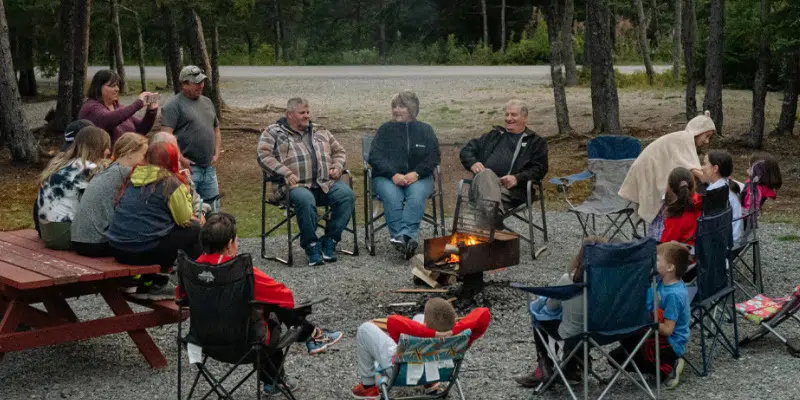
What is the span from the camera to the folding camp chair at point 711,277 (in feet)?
17.0

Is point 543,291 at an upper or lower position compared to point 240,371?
upper

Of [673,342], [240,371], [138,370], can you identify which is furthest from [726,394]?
[138,370]

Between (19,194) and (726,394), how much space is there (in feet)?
28.0

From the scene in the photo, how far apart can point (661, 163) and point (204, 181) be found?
10.9 feet

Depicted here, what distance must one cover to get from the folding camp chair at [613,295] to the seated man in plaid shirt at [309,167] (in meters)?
3.43

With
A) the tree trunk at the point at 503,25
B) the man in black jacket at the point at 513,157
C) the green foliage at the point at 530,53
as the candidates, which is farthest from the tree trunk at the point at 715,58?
the tree trunk at the point at 503,25

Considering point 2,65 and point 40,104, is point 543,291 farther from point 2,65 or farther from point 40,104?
point 40,104

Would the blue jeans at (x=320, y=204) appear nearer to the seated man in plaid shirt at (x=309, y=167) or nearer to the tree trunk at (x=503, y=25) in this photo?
the seated man in plaid shirt at (x=309, y=167)

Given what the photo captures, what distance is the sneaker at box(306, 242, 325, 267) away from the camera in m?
7.85

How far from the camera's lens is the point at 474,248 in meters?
6.36

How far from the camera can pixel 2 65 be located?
12273mm

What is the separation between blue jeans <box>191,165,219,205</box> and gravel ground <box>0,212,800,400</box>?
116 centimetres

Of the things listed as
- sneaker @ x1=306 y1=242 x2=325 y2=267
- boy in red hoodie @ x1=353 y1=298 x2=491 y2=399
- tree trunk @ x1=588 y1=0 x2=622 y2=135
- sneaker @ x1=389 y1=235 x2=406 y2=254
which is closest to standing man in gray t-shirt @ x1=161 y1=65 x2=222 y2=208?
sneaker @ x1=306 y1=242 x2=325 y2=267

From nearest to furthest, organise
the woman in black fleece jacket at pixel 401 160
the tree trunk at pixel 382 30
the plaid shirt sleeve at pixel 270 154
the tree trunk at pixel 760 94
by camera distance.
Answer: the plaid shirt sleeve at pixel 270 154, the woman in black fleece jacket at pixel 401 160, the tree trunk at pixel 760 94, the tree trunk at pixel 382 30
